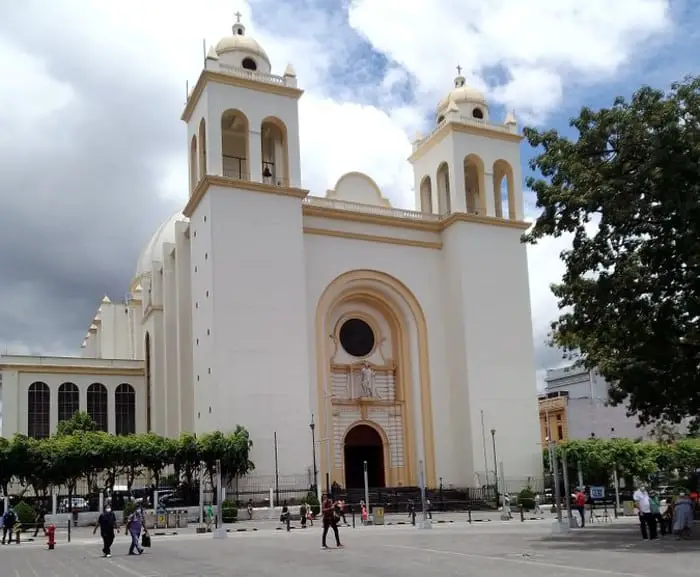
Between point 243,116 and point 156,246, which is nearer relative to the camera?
point 243,116

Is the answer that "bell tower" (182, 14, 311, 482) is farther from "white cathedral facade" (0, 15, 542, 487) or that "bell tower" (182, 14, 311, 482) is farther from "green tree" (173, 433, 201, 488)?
"green tree" (173, 433, 201, 488)

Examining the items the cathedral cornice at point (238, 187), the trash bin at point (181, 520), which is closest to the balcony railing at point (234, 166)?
the cathedral cornice at point (238, 187)

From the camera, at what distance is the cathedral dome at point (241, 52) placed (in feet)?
133

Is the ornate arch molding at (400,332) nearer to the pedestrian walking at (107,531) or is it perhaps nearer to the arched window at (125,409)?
the arched window at (125,409)

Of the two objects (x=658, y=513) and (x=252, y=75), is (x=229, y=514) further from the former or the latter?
(x=252, y=75)

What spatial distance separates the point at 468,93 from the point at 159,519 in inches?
1072

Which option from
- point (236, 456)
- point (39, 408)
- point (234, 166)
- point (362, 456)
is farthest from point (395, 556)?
point (39, 408)

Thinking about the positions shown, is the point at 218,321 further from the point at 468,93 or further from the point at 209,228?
the point at 468,93

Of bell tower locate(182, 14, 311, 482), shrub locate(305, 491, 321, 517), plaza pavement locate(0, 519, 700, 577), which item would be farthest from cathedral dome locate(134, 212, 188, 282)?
plaza pavement locate(0, 519, 700, 577)

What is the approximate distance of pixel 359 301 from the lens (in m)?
42.0

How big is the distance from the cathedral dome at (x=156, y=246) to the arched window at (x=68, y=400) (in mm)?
8301

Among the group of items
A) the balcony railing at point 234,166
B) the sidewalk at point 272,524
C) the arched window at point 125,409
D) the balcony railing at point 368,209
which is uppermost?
the balcony railing at point 234,166

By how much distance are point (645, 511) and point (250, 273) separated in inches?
866

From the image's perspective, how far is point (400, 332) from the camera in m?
41.9
